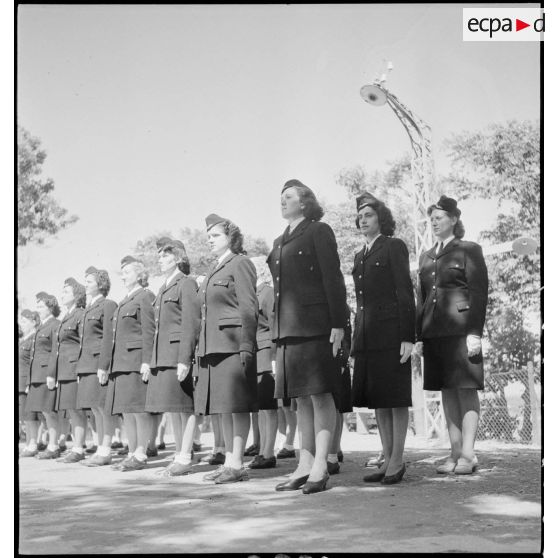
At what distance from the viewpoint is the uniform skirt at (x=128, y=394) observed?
233 inches

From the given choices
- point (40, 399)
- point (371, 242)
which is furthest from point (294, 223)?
point (40, 399)

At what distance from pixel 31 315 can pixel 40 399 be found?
59.7 inches

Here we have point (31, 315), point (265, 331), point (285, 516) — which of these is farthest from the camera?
point (265, 331)

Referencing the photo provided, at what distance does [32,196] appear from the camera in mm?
4566

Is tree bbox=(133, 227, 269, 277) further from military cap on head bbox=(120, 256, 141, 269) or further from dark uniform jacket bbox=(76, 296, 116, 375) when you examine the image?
dark uniform jacket bbox=(76, 296, 116, 375)

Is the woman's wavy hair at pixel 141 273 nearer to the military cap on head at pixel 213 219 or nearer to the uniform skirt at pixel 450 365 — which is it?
the military cap on head at pixel 213 219

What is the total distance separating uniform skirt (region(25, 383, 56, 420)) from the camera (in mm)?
6422

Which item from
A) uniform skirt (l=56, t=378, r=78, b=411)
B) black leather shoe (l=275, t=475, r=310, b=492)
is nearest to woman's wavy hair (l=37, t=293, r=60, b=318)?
uniform skirt (l=56, t=378, r=78, b=411)

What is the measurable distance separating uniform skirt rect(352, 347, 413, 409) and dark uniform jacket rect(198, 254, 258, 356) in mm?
714

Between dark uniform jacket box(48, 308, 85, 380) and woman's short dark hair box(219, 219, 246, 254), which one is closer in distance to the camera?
woman's short dark hair box(219, 219, 246, 254)

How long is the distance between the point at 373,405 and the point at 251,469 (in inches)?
54.6

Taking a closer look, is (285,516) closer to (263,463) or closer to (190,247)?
(263,463)

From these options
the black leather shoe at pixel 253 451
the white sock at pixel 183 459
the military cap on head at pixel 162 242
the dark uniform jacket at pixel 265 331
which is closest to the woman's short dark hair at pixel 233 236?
the military cap on head at pixel 162 242

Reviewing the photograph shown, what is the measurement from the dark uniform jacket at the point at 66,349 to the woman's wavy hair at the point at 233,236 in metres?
2.05
